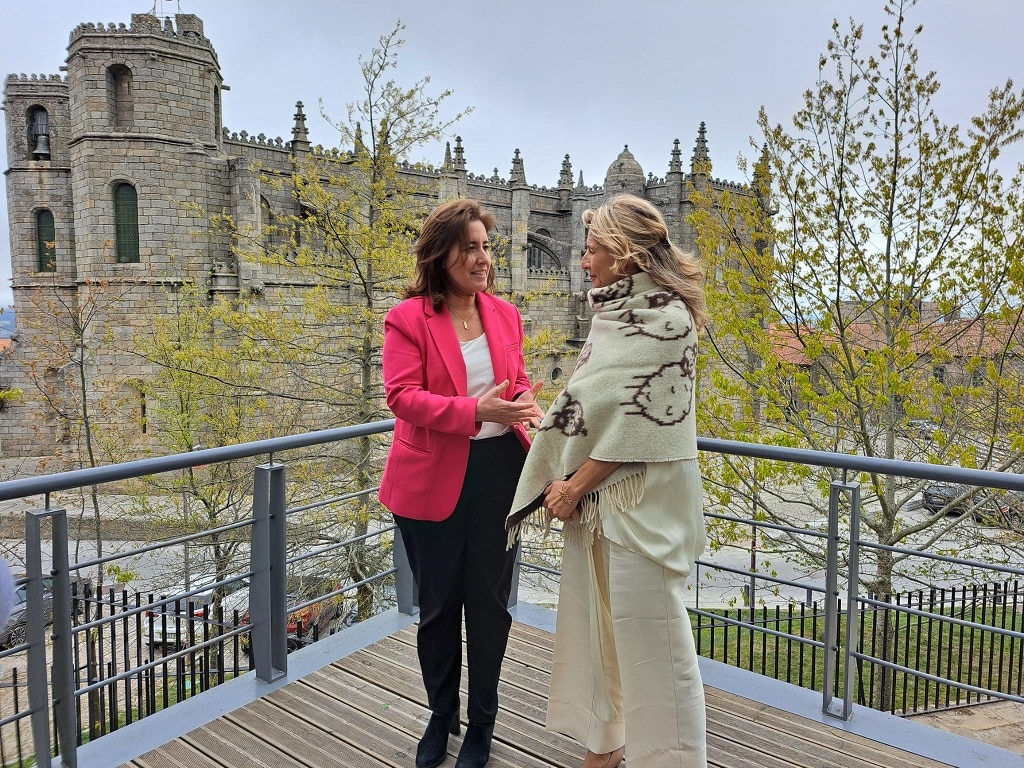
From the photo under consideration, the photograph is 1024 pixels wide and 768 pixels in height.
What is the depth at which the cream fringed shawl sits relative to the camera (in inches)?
77.5

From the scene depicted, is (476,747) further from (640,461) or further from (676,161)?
(676,161)

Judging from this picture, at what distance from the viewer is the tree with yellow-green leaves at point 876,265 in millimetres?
6992

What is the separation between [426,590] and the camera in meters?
2.42

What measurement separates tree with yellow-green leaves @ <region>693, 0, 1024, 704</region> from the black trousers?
5.03 metres

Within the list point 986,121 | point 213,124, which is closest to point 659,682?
point 986,121

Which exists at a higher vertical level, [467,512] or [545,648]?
[467,512]

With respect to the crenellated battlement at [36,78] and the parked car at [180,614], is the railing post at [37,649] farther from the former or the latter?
the crenellated battlement at [36,78]

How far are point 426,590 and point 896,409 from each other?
701 centimetres

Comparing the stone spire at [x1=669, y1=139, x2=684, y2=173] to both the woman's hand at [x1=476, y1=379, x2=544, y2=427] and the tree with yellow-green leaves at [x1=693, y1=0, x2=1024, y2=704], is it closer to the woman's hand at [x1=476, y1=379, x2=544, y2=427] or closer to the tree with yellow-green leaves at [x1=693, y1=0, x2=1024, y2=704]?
the tree with yellow-green leaves at [x1=693, y1=0, x2=1024, y2=704]

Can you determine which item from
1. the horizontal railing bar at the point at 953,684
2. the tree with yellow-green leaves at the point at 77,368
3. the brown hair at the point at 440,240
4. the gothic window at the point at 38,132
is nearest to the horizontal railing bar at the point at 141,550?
the brown hair at the point at 440,240

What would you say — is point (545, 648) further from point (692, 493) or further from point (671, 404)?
point (671, 404)

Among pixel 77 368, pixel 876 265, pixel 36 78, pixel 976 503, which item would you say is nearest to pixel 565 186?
pixel 36 78

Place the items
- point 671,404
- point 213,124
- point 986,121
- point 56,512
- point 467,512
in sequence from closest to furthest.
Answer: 1. point 671,404
2. point 56,512
3. point 467,512
4. point 986,121
5. point 213,124

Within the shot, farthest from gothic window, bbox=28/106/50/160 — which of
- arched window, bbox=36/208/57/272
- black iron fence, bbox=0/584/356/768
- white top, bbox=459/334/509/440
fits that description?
white top, bbox=459/334/509/440
